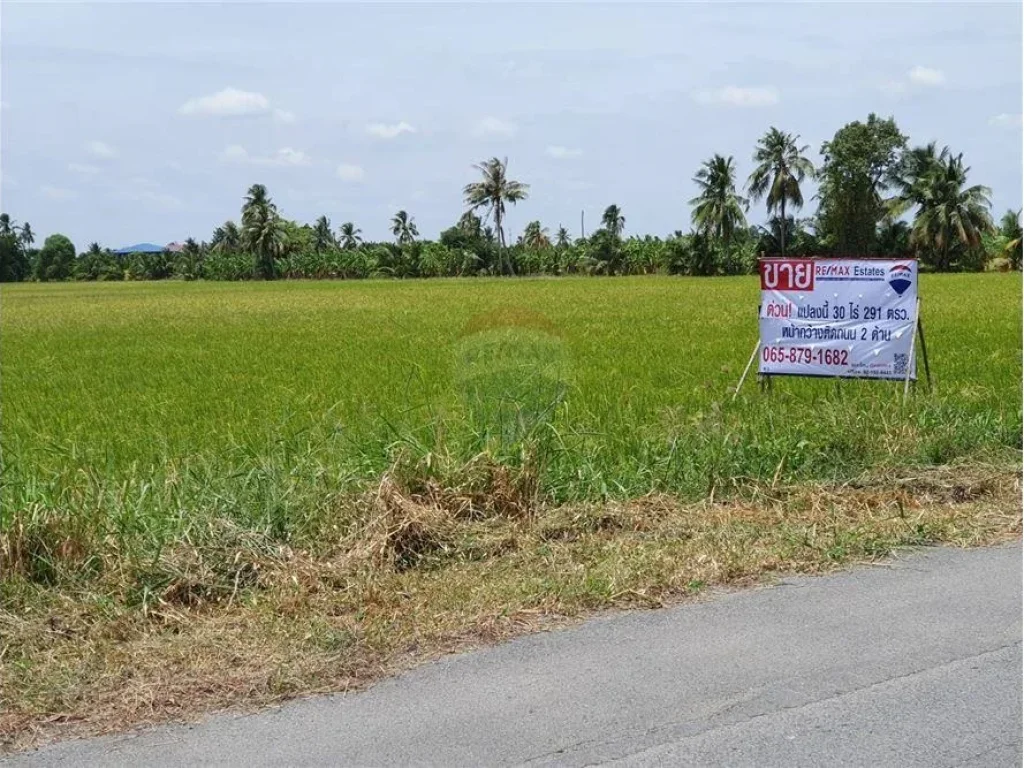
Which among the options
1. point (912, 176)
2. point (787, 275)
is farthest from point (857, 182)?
point (787, 275)

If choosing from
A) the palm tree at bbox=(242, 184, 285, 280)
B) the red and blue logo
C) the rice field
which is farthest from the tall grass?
the palm tree at bbox=(242, 184, 285, 280)

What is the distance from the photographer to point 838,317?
9.02 m

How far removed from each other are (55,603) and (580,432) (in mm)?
3478

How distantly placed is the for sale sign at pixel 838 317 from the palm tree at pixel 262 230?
78.2m

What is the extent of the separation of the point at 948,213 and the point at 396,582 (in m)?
64.2

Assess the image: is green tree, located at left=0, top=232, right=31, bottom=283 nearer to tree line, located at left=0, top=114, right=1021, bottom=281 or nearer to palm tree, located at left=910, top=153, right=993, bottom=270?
tree line, located at left=0, top=114, right=1021, bottom=281

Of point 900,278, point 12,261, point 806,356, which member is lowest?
point 806,356

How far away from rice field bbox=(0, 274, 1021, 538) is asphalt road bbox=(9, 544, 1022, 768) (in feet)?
5.66

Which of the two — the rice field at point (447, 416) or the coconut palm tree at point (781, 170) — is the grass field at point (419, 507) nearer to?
the rice field at point (447, 416)

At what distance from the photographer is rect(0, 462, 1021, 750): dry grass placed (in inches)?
148

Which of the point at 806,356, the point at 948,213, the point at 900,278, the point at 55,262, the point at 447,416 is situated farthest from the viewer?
the point at 55,262

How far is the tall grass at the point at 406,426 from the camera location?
532 cm

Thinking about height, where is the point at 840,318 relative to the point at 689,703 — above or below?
above

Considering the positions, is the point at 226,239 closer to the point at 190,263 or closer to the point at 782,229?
the point at 190,263
